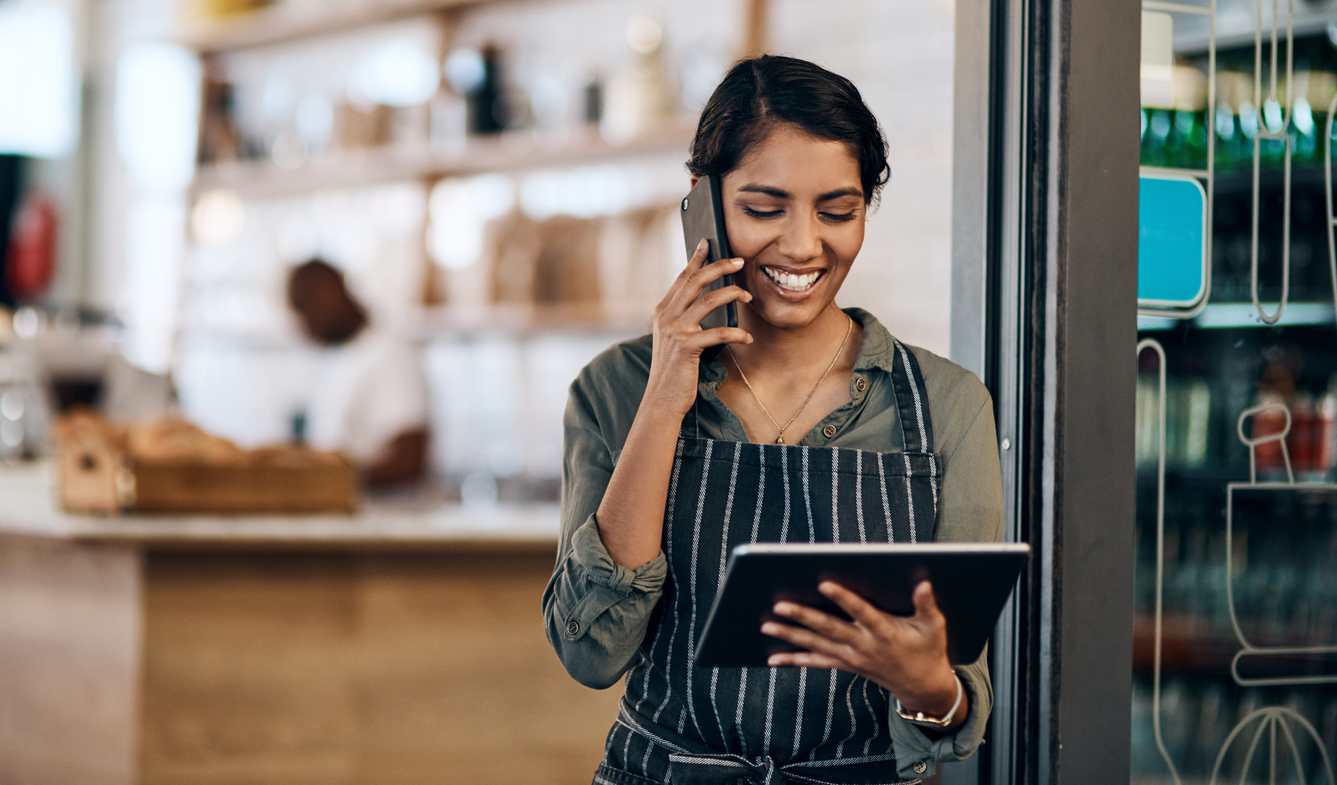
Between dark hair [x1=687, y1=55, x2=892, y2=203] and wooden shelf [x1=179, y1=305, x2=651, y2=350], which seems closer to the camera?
dark hair [x1=687, y1=55, x2=892, y2=203]

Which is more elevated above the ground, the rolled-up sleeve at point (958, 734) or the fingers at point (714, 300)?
the fingers at point (714, 300)

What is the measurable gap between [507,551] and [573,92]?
1.66m

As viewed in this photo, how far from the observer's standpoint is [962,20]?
1.37 meters

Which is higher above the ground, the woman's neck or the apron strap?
the woman's neck

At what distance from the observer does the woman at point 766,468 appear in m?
1.08

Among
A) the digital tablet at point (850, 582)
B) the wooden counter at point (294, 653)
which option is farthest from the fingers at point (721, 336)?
Answer: the wooden counter at point (294, 653)

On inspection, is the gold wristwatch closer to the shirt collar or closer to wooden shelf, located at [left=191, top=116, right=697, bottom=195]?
the shirt collar

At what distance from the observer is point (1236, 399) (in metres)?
1.63

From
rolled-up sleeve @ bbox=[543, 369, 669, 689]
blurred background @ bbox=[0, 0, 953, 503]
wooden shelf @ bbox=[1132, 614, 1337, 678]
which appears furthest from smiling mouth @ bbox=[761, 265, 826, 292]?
blurred background @ bbox=[0, 0, 953, 503]

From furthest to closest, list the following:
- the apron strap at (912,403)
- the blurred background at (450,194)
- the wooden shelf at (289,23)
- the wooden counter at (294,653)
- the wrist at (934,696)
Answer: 1. the wooden shelf at (289,23)
2. the blurred background at (450,194)
3. the wooden counter at (294,653)
4. the apron strap at (912,403)
5. the wrist at (934,696)

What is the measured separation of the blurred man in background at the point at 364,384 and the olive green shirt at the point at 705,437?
259 cm

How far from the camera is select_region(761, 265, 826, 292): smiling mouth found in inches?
43.3

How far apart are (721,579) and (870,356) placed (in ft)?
0.84

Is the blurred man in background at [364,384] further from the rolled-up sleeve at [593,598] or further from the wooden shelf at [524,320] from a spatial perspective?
the rolled-up sleeve at [593,598]
